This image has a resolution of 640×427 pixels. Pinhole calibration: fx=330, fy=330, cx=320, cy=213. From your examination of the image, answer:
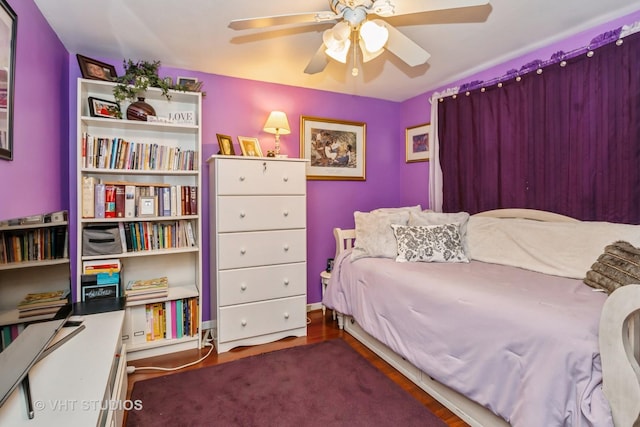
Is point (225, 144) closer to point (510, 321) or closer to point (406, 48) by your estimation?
point (406, 48)

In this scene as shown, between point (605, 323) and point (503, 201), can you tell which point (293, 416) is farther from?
point (503, 201)

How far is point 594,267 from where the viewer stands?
176 centimetres

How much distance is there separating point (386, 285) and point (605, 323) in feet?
3.94

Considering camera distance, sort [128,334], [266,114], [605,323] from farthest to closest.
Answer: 1. [266,114]
2. [128,334]
3. [605,323]

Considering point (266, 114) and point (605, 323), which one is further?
point (266, 114)

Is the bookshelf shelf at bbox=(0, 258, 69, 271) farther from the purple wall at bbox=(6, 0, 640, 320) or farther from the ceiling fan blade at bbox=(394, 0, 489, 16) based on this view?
the ceiling fan blade at bbox=(394, 0, 489, 16)

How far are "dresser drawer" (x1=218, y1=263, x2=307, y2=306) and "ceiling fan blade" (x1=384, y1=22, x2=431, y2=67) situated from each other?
5.50 feet

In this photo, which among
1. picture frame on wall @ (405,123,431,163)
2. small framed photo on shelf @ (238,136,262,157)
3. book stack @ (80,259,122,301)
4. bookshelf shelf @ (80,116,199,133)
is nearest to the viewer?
Answer: book stack @ (80,259,122,301)

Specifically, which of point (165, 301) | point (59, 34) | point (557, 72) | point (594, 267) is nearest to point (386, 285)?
point (594, 267)

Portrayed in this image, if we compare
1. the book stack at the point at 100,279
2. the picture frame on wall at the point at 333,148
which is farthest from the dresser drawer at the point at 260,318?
the picture frame on wall at the point at 333,148

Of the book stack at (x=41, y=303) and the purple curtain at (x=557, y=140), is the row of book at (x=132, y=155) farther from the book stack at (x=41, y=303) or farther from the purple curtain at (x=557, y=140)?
the purple curtain at (x=557, y=140)

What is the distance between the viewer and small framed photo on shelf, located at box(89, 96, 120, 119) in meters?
2.28

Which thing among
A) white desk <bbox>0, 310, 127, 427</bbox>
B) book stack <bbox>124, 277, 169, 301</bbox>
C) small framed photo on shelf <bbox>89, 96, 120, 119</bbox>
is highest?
small framed photo on shelf <bbox>89, 96, 120, 119</bbox>

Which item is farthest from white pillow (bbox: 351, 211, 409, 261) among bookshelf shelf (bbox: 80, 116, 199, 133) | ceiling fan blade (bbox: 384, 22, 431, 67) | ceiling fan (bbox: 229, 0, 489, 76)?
bookshelf shelf (bbox: 80, 116, 199, 133)
